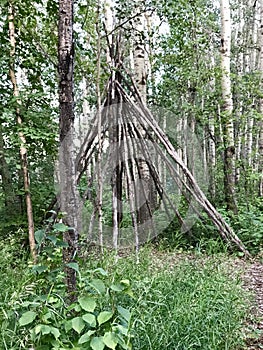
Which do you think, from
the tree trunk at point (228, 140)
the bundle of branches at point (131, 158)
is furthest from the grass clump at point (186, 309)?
the tree trunk at point (228, 140)

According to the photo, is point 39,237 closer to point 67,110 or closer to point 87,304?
point 87,304

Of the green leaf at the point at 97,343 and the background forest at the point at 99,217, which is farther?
the background forest at the point at 99,217

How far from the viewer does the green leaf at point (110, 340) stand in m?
1.36

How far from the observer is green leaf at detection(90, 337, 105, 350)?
1360 mm

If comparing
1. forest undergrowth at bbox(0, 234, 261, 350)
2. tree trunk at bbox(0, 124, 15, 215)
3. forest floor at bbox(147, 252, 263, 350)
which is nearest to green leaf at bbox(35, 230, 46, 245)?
forest undergrowth at bbox(0, 234, 261, 350)

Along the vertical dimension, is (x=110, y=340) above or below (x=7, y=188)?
below

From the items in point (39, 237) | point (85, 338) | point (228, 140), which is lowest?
point (85, 338)

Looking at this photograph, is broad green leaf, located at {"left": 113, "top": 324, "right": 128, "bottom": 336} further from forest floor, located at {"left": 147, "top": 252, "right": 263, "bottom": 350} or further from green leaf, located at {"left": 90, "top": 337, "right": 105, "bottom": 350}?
forest floor, located at {"left": 147, "top": 252, "right": 263, "bottom": 350}

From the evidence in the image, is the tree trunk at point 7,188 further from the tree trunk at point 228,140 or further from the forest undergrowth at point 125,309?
the tree trunk at point 228,140

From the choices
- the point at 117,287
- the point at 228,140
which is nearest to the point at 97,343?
the point at 117,287

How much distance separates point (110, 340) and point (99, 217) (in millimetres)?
2230

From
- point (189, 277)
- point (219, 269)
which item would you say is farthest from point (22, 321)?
point (219, 269)

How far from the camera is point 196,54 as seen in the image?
671 centimetres

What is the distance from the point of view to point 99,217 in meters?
3.58
